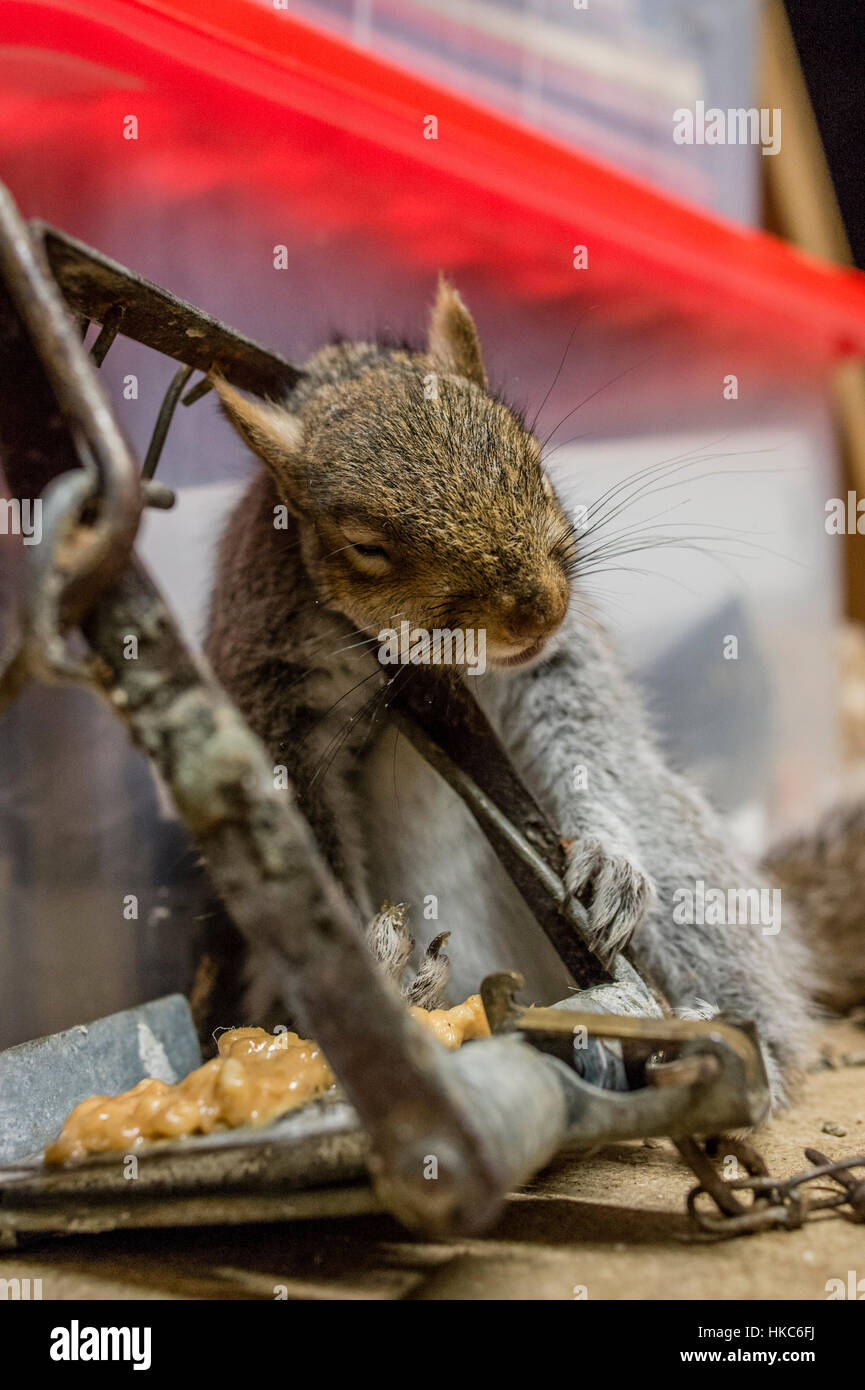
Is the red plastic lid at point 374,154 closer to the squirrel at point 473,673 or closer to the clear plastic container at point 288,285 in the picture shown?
the clear plastic container at point 288,285

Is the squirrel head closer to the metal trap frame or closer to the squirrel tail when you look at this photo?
the metal trap frame

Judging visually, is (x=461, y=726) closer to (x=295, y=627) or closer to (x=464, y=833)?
(x=464, y=833)

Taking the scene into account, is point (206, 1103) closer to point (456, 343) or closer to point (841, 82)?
point (456, 343)


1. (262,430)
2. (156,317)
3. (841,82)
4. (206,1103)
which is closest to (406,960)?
(206,1103)

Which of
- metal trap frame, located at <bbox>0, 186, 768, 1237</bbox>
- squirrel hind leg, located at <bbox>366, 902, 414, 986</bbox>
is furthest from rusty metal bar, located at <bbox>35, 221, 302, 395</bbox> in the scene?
squirrel hind leg, located at <bbox>366, 902, 414, 986</bbox>

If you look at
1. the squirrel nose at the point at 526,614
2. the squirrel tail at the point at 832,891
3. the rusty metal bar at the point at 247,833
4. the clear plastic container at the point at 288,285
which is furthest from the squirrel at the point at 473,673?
the rusty metal bar at the point at 247,833

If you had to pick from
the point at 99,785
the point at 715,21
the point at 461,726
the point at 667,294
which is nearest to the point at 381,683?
the point at 461,726
